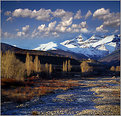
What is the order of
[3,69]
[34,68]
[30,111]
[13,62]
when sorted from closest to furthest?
1. [30,111]
2. [3,69]
3. [13,62]
4. [34,68]

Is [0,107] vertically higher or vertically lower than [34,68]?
lower

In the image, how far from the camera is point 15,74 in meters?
43.6

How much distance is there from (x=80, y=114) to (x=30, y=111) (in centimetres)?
600

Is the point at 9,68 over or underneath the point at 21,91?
over

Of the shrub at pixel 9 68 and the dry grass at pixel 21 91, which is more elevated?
the shrub at pixel 9 68

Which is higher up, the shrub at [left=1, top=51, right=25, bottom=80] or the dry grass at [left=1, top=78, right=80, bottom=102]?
the shrub at [left=1, top=51, right=25, bottom=80]

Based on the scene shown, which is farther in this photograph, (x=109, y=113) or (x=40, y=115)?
(x=109, y=113)

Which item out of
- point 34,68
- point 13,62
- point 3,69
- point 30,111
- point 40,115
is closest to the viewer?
point 40,115

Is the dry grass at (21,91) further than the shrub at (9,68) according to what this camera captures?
No

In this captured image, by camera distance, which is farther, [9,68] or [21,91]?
[9,68]

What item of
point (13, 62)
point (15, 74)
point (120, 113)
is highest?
point (13, 62)

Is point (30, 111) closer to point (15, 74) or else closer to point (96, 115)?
point (96, 115)

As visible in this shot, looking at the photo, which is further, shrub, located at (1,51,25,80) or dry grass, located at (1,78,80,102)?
shrub, located at (1,51,25,80)

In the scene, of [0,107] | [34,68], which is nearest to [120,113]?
[0,107]
